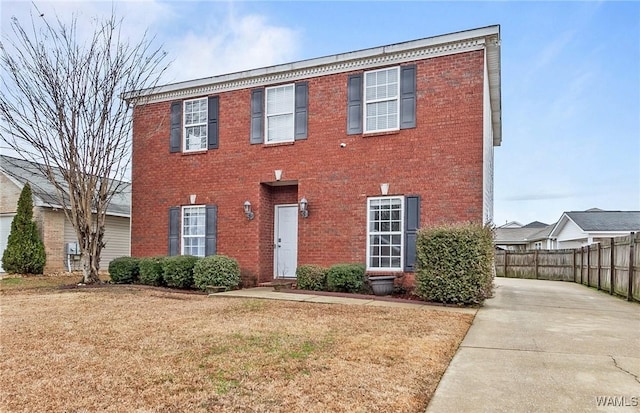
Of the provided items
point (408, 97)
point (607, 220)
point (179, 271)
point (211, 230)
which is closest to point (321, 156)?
point (408, 97)

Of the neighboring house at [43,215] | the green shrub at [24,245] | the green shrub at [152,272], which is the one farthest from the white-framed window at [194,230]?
the green shrub at [24,245]

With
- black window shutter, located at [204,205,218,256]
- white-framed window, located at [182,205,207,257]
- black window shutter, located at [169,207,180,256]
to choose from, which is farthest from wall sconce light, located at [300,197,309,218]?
black window shutter, located at [169,207,180,256]

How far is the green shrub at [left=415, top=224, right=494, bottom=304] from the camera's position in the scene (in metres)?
8.23

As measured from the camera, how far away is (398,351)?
15.2 ft

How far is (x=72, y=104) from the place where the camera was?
1113cm

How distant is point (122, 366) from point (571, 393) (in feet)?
12.9

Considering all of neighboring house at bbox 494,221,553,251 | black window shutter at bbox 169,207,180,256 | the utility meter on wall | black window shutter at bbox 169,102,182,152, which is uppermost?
black window shutter at bbox 169,102,182,152

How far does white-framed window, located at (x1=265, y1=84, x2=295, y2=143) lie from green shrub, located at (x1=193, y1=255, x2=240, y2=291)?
3627 millimetres

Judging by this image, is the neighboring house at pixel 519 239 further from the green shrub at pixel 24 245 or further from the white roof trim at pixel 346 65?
the green shrub at pixel 24 245

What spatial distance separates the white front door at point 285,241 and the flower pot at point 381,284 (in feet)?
9.22

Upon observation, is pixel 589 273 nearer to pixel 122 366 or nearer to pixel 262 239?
pixel 262 239

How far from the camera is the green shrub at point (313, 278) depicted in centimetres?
1004

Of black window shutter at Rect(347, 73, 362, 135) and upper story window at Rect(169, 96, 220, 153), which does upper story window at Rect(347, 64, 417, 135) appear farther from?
upper story window at Rect(169, 96, 220, 153)

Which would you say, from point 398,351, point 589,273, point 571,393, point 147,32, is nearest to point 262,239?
point 147,32
